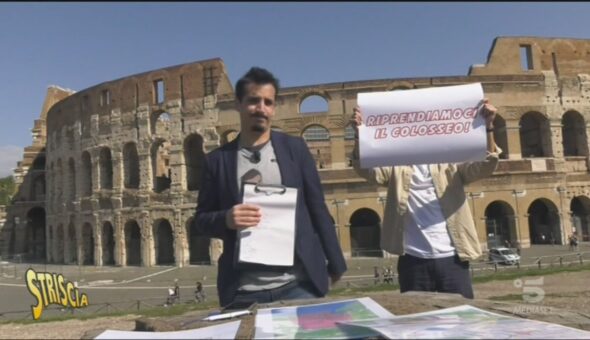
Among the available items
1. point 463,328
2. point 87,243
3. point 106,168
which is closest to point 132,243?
point 87,243

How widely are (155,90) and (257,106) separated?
29217 millimetres

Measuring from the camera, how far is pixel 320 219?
3264 millimetres

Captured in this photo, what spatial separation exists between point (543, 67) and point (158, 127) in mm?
23886

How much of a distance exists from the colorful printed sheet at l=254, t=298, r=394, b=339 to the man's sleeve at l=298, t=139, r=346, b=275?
12.0 inches

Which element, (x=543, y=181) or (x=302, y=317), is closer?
(x=302, y=317)

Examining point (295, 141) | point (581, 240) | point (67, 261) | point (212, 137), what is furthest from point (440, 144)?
point (67, 261)

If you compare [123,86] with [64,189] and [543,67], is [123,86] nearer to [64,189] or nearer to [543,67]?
[64,189]

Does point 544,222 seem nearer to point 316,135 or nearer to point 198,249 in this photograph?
point 316,135

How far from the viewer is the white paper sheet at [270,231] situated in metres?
2.96

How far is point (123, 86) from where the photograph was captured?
31359mm

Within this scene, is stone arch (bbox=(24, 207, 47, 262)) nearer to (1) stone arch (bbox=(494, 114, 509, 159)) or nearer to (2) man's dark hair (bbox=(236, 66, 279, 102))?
(1) stone arch (bbox=(494, 114, 509, 159))

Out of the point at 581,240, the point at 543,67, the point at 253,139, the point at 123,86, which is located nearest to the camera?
the point at 253,139

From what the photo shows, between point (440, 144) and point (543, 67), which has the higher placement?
point (543, 67)

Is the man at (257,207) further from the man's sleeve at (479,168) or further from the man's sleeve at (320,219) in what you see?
the man's sleeve at (479,168)
